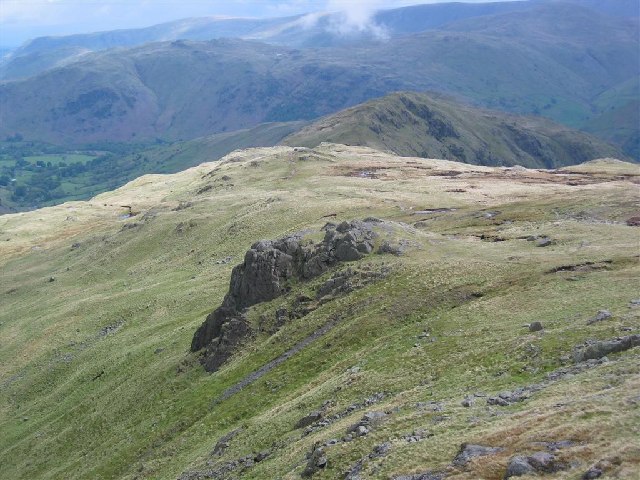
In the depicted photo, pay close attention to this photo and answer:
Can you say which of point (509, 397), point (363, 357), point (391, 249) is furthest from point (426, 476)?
point (391, 249)

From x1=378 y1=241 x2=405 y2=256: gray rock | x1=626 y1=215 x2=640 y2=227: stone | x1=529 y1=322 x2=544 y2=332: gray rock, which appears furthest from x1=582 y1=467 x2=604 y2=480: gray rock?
x1=626 y1=215 x2=640 y2=227: stone

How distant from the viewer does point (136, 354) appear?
80.6m

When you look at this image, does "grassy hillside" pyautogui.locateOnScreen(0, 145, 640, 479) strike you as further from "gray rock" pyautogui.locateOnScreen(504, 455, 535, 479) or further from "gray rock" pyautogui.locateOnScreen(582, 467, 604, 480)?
"gray rock" pyautogui.locateOnScreen(504, 455, 535, 479)

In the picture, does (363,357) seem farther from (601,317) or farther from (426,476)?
(426,476)

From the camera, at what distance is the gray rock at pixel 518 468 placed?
2525 centimetres

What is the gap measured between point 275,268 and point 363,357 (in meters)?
22.4

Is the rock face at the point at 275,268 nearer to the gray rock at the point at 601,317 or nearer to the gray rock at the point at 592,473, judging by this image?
the gray rock at the point at 601,317

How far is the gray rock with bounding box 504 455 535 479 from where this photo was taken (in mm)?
25250

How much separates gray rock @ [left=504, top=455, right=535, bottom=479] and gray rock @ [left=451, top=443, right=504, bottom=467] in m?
1.82

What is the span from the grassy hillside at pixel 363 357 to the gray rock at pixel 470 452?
51 cm

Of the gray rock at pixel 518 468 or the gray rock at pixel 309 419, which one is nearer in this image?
the gray rock at pixel 518 468

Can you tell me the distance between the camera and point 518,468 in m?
25.5

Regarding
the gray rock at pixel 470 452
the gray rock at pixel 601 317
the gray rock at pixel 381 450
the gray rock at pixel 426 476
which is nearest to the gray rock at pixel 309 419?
the gray rock at pixel 381 450

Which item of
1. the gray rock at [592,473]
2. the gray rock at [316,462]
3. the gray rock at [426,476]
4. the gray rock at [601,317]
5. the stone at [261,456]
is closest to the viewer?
the gray rock at [592,473]
